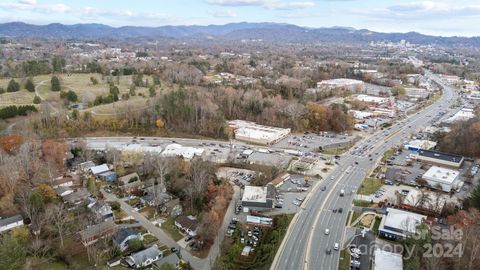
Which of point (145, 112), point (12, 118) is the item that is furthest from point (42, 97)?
point (145, 112)

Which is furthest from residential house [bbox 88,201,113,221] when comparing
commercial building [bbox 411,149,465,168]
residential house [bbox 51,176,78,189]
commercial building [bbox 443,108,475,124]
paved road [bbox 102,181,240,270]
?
commercial building [bbox 443,108,475,124]

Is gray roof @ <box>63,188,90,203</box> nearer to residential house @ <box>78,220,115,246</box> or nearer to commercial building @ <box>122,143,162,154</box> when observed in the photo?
residential house @ <box>78,220,115,246</box>

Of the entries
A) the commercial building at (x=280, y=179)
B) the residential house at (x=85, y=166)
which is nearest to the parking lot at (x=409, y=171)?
the commercial building at (x=280, y=179)

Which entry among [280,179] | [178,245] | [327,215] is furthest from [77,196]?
[327,215]

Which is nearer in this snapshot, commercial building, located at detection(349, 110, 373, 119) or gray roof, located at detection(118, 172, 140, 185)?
gray roof, located at detection(118, 172, 140, 185)

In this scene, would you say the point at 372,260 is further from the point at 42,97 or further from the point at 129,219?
the point at 42,97

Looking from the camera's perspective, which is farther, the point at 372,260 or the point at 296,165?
the point at 296,165

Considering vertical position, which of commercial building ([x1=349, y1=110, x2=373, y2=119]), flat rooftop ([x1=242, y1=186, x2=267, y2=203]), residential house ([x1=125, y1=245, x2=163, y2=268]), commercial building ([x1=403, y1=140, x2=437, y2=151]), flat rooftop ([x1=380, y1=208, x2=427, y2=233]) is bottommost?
residential house ([x1=125, y1=245, x2=163, y2=268])
